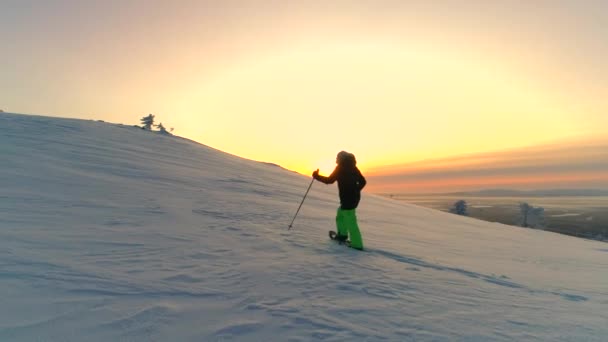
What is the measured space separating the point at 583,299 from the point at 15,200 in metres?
10.7

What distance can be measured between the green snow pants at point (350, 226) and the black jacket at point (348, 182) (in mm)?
145

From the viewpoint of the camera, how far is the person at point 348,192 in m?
7.68

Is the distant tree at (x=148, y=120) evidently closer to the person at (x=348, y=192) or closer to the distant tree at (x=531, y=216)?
the person at (x=348, y=192)

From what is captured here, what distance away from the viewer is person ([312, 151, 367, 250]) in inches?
303

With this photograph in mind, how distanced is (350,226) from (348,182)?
3.21 feet

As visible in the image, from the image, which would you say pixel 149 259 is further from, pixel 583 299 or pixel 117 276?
pixel 583 299

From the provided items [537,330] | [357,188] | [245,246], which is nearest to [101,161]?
[245,246]

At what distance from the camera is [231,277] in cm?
467

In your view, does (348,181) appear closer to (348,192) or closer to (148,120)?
(348,192)

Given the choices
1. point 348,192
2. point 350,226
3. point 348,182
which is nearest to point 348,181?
point 348,182

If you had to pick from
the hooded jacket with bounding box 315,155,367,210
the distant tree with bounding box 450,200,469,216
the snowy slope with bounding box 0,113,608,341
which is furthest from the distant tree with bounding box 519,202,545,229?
the hooded jacket with bounding box 315,155,367,210

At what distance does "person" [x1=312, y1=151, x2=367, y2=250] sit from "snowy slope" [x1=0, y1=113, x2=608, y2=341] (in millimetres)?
428

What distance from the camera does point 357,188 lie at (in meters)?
7.90

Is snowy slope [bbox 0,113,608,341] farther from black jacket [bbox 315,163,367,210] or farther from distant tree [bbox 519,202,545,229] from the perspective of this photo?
distant tree [bbox 519,202,545,229]
